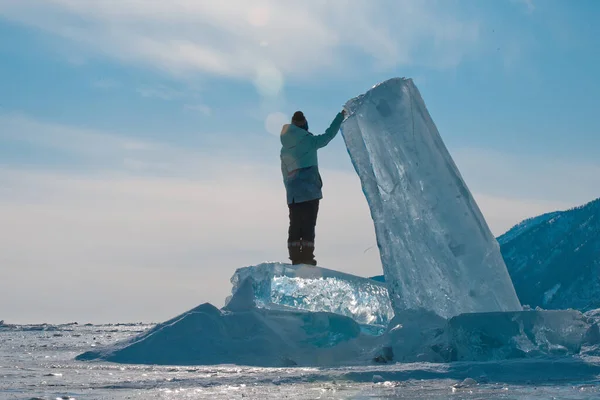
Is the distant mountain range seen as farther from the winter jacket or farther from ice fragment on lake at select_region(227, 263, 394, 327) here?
the winter jacket

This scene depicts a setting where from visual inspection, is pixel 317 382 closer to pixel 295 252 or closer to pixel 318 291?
pixel 318 291

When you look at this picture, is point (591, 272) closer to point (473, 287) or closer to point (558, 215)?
point (558, 215)

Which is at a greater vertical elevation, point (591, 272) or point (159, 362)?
point (591, 272)

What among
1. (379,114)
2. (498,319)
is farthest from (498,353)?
(379,114)

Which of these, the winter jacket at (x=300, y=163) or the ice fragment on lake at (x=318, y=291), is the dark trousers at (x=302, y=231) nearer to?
the winter jacket at (x=300, y=163)

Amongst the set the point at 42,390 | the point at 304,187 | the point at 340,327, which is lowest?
the point at 42,390

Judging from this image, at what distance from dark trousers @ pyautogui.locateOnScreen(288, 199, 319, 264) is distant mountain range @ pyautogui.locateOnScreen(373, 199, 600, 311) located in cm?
2065

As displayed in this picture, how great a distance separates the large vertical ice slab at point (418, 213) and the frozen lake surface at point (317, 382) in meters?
1.66

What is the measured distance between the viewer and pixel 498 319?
6.23 meters

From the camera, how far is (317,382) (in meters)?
4.85

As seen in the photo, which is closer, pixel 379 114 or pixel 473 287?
pixel 473 287

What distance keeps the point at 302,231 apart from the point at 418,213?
7.53 feet

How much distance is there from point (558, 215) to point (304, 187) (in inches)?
1352

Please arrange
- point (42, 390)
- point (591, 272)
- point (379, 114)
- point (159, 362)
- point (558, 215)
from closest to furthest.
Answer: point (42, 390) < point (159, 362) < point (379, 114) < point (591, 272) < point (558, 215)
